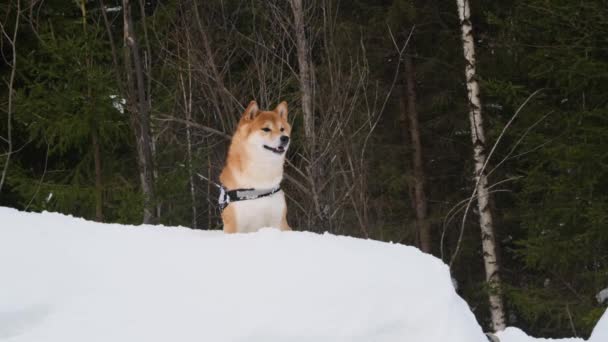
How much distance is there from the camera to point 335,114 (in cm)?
713

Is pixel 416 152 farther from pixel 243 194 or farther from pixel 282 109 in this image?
pixel 243 194

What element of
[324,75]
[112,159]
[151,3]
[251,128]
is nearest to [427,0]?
[151,3]

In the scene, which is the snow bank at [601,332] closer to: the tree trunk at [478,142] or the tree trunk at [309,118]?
the tree trunk at [309,118]

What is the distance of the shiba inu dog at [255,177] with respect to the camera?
4.54 m

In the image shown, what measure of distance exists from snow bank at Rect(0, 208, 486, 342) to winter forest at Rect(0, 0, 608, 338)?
354 centimetres

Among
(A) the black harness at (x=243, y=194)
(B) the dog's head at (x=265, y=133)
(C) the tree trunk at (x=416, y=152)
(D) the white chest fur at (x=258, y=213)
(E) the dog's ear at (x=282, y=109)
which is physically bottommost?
(C) the tree trunk at (x=416, y=152)

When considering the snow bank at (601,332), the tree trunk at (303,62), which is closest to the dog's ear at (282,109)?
the tree trunk at (303,62)

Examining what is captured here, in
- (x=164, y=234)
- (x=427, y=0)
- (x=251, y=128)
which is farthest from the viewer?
(x=427, y=0)

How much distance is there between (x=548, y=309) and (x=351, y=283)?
27.3ft

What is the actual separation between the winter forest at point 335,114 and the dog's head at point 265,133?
1973mm

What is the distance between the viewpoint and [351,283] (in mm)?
2818

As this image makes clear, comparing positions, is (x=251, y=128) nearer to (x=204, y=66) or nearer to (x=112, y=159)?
(x=204, y=66)

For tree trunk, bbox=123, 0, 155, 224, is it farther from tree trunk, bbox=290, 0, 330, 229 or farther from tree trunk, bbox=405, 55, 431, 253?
tree trunk, bbox=405, 55, 431, 253

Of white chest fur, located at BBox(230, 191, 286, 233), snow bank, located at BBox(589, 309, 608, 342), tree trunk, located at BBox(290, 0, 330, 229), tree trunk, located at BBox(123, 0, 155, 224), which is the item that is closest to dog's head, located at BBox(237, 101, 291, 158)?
white chest fur, located at BBox(230, 191, 286, 233)
